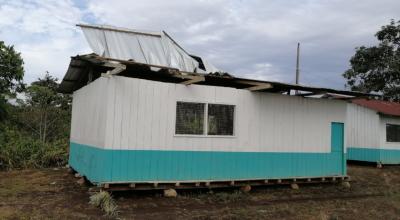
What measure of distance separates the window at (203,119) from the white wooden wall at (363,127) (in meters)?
11.8

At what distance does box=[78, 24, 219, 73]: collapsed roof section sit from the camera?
42.8ft

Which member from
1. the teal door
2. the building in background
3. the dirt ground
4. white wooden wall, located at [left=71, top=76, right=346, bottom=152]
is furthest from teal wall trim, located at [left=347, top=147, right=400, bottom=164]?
white wooden wall, located at [left=71, top=76, right=346, bottom=152]

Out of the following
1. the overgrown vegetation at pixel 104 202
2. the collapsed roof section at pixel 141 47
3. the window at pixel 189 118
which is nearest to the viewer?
the overgrown vegetation at pixel 104 202

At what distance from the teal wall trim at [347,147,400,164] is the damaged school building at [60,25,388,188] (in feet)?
25.4

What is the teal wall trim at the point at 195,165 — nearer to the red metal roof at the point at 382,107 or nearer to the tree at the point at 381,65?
the red metal roof at the point at 382,107

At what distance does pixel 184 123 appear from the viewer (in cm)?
1164

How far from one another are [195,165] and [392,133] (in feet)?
46.6

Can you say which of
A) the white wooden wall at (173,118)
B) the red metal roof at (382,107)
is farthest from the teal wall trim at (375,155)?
the white wooden wall at (173,118)

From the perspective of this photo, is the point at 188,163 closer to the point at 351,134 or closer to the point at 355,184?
the point at 355,184

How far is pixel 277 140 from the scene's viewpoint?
1316 cm

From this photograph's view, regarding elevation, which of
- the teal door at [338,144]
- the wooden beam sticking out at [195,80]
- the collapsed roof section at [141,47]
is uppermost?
the collapsed roof section at [141,47]

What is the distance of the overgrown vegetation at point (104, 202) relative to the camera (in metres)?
9.25

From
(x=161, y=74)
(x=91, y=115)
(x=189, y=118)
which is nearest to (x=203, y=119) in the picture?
(x=189, y=118)

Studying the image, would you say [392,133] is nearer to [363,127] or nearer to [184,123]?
[363,127]
